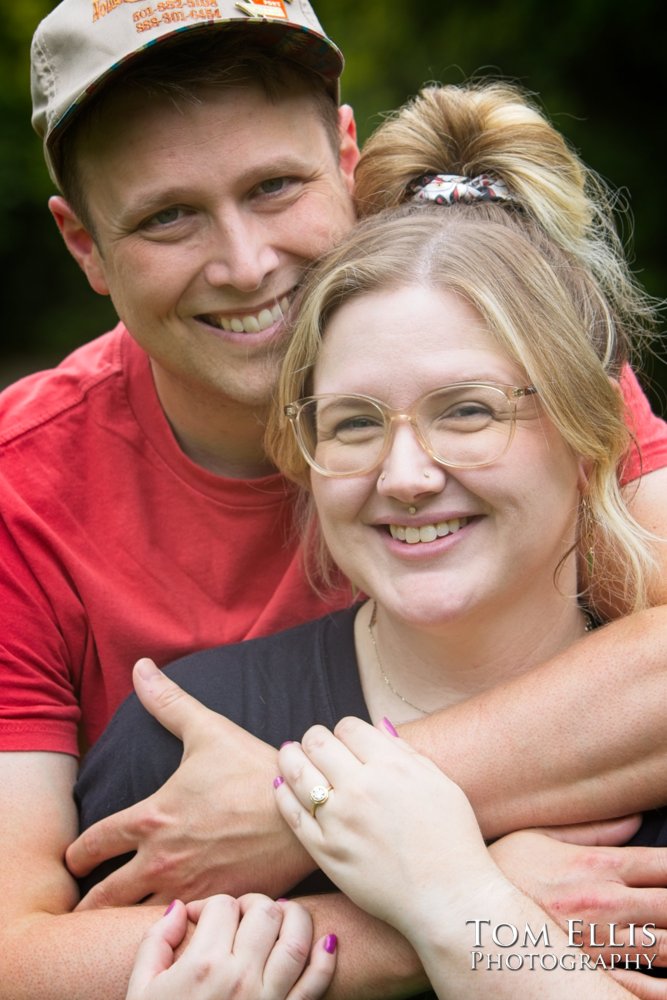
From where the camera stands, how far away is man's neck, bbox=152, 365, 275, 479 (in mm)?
2777

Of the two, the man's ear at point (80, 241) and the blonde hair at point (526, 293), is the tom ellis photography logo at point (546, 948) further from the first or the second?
the man's ear at point (80, 241)

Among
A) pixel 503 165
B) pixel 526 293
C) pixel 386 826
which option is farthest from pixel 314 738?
pixel 503 165

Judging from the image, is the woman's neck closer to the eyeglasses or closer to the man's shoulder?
the eyeglasses

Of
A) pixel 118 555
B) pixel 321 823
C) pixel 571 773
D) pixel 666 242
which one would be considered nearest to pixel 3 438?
pixel 118 555

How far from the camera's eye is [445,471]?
7.02ft

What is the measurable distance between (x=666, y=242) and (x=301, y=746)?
4943 millimetres

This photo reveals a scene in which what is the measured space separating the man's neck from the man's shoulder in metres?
0.14

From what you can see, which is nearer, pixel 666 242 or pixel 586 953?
pixel 586 953

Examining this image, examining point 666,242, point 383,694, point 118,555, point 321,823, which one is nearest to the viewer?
point 321,823

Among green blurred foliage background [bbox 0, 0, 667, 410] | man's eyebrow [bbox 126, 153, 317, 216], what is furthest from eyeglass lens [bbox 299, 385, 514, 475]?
green blurred foliage background [bbox 0, 0, 667, 410]

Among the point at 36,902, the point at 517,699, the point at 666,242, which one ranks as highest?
the point at 517,699

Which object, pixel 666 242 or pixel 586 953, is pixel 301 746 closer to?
pixel 586 953

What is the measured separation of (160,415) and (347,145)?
751 mm

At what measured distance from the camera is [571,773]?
210cm
